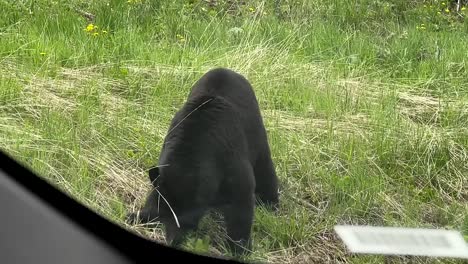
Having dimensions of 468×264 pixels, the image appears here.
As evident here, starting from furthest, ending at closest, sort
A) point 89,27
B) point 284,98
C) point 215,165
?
point 89,27 < point 284,98 < point 215,165

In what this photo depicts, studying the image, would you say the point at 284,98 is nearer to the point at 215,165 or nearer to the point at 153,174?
the point at 215,165

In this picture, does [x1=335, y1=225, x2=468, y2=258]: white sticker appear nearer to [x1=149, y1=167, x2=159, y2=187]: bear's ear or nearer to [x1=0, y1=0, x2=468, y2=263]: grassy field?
[x1=0, y1=0, x2=468, y2=263]: grassy field

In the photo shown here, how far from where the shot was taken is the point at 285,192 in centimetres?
190

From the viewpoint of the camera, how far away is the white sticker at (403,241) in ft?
5.90

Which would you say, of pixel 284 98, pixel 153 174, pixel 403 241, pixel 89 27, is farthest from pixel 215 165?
pixel 89 27

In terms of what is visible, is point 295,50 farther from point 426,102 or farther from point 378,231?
point 378,231

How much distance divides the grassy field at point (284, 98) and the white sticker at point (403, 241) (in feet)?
0.09

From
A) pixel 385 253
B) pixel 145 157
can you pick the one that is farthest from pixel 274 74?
pixel 385 253

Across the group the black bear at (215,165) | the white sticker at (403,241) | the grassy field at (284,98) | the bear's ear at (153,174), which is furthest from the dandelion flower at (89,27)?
the white sticker at (403,241)

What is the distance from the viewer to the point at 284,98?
196cm

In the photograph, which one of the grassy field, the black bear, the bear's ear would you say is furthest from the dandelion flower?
the bear's ear

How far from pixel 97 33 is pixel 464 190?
3.91ft

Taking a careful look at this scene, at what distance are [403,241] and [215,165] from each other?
0.55 metres

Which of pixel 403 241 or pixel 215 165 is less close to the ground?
pixel 215 165
